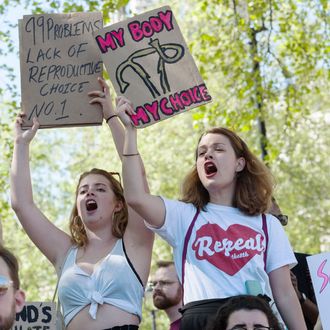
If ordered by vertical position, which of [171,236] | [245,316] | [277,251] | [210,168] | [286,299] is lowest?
[245,316]

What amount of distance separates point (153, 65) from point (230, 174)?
0.85 meters

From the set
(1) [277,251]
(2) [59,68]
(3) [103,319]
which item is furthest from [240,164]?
(2) [59,68]

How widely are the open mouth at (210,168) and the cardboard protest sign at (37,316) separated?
48.7 inches

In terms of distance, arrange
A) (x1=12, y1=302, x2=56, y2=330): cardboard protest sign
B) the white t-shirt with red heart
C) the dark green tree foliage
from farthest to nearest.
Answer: the dark green tree foliage < (x1=12, y1=302, x2=56, y2=330): cardboard protest sign < the white t-shirt with red heart

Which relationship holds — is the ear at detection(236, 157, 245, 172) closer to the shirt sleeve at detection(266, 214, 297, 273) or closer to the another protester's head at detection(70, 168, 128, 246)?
the shirt sleeve at detection(266, 214, 297, 273)

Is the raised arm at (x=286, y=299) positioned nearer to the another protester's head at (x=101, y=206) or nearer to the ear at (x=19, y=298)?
the another protester's head at (x=101, y=206)

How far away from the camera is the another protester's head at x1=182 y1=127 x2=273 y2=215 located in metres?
5.48

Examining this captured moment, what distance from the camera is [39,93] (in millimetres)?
6055

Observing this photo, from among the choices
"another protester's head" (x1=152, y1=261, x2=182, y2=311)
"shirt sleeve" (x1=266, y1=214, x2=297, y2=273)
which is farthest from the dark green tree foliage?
"shirt sleeve" (x1=266, y1=214, x2=297, y2=273)

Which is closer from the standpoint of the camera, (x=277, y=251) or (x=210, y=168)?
(x=277, y=251)

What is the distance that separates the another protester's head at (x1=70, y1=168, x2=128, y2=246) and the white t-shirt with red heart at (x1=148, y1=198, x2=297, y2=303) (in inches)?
18.1

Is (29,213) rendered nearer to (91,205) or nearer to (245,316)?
(91,205)

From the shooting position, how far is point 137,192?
17.2 feet

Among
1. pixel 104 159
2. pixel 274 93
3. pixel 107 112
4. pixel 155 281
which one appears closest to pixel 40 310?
pixel 107 112
